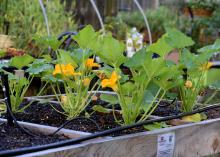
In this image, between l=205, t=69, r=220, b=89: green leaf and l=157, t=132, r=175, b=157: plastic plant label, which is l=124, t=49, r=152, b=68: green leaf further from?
l=205, t=69, r=220, b=89: green leaf

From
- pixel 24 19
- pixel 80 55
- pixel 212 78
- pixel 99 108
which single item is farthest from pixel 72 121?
pixel 24 19

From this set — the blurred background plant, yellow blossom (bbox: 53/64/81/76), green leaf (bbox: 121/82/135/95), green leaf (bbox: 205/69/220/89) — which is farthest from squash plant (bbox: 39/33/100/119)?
the blurred background plant

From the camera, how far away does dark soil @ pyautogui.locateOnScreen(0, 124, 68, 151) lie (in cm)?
126

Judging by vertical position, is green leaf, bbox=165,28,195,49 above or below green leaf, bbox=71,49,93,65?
above

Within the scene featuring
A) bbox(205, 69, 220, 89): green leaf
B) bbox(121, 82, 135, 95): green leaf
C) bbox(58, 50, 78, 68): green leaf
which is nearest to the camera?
bbox(121, 82, 135, 95): green leaf

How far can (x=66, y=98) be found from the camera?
63.3 inches

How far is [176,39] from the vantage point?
158 cm

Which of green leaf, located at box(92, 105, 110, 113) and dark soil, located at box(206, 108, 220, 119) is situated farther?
dark soil, located at box(206, 108, 220, 119)

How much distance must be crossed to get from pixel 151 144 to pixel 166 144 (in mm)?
55

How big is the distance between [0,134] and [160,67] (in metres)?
0.46

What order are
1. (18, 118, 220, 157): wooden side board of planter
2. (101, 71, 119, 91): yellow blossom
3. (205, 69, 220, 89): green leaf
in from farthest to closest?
1. (205, 69, 220, 89): green leaf
2. (101, 71, 119, 91): yellow blossom
3. (18, 118, 220, 157): wooden side board of planter

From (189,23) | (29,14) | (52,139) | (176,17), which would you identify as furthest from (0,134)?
(176,17)

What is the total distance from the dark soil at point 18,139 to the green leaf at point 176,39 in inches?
17.9

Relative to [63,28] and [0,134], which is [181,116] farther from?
[63,28]
